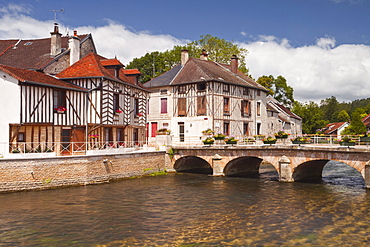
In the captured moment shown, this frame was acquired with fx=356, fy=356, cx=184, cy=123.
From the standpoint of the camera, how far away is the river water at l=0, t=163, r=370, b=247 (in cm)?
1099

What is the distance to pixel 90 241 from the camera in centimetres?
1080

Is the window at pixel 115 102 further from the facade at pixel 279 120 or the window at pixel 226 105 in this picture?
the facade at pixel 279 120

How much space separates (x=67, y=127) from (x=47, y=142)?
121 inches

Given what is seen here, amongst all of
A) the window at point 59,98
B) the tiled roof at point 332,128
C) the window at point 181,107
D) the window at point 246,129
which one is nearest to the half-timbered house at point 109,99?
the window at point 59,98

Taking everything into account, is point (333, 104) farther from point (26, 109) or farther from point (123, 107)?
point (26, 109)

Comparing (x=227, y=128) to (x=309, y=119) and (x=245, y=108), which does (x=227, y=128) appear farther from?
(x=309, y=119)

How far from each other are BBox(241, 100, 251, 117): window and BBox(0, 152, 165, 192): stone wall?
509 inches

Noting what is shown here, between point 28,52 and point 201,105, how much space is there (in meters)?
15.3

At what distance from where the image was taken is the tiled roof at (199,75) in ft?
107

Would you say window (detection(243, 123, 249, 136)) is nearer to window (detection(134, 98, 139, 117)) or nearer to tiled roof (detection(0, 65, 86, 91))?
window (detection(134, 98, 139, 117))

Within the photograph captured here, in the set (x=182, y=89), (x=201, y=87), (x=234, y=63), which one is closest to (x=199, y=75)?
(x=201, y=87)

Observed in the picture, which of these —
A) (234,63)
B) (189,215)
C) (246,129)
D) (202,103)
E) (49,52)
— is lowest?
(189,215)

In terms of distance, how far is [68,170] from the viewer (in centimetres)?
1950

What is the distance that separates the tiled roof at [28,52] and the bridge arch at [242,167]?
15442 mm
